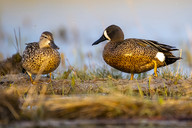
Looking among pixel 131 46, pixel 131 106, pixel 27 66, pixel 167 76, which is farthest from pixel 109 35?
pixel 131 106

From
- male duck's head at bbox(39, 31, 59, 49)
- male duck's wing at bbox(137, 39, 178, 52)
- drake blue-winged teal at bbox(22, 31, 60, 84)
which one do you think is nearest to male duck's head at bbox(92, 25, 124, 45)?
male duck's wing at bbox(137, 39, 178, 52)

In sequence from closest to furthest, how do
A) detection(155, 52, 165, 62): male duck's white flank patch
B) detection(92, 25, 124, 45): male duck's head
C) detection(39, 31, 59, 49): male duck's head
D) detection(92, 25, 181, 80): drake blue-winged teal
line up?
detection(39, 31, 59, 49): male duck's head, detection(92, 25, 181, 80): drake blue-winged teal, detection(155, 52, 165, 62): male duck's white flank patch, detection(92, 25, 124, 45): male duck's head

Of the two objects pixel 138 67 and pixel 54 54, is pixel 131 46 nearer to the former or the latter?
pixel 138 67

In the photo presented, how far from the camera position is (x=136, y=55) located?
5.95m

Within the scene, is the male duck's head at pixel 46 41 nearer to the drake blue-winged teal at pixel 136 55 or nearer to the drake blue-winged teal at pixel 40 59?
the drake blue-winged teal at pixel 40 59

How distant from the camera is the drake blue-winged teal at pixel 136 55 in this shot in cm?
595

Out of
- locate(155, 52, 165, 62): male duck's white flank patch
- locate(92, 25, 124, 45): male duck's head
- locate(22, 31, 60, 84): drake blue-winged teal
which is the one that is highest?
locate(92, 25, 124, 45): male duck's head

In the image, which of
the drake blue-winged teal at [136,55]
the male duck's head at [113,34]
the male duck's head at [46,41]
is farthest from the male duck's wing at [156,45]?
the male duck's head at [46,41]

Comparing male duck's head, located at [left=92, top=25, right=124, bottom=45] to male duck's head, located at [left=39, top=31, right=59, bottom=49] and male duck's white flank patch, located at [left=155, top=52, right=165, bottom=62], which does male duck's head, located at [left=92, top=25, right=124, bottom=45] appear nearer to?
male duck's white flank patch, located at [left=155, top=52, right=165, bottom=62]

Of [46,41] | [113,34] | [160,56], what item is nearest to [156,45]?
[160,56]

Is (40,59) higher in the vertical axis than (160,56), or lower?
higher

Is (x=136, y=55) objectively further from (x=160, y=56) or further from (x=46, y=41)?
(x=46, y=41)

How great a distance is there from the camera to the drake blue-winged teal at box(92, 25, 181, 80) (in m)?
5.95

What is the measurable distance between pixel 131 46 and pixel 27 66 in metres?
1.85
